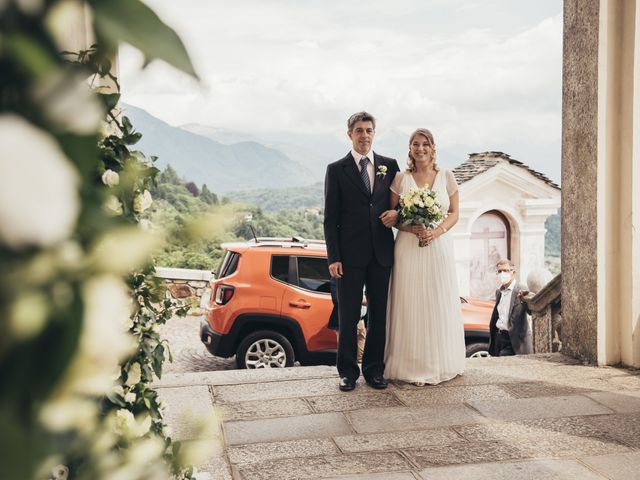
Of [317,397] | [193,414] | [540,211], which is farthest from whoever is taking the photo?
[540,211]

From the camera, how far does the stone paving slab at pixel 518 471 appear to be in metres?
A: 3.76

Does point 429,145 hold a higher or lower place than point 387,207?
higher

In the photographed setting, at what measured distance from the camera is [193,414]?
582 mm

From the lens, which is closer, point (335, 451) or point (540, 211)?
point (335, 451)

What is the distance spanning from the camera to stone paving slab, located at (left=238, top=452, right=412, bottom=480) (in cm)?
381

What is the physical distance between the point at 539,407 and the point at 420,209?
1.61 meters

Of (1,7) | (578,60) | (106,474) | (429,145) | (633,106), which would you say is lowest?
(106,474)

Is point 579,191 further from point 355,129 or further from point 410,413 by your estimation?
point 410,413

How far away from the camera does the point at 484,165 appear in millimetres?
20969

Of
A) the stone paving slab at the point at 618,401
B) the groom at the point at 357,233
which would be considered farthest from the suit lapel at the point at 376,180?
the stone paving slab at the point at 618,401

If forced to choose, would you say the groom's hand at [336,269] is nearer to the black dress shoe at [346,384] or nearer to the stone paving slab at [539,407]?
the black dress shoe at [346,384]

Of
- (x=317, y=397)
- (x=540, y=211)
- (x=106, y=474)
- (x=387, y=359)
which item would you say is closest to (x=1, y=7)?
(x=106, y=474)

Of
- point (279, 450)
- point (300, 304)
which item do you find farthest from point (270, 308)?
point (279, 450)

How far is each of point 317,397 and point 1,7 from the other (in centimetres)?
514
